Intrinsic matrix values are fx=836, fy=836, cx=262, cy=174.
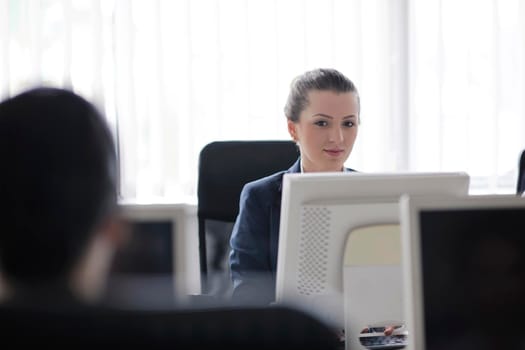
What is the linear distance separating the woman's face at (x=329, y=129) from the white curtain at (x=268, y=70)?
3.57 feet

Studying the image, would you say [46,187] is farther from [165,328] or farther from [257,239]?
[257,239]

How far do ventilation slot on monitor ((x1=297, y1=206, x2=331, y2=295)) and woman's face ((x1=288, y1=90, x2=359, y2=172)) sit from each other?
843 millimetres

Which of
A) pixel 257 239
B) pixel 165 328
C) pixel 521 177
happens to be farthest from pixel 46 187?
pixel 521 177

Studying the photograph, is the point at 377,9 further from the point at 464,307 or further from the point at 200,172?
the point at 464,307

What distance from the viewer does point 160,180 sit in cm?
347

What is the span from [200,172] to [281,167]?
0.25m

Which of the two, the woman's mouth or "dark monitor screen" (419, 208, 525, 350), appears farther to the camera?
the woman's mouth

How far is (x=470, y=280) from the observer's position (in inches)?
51.4

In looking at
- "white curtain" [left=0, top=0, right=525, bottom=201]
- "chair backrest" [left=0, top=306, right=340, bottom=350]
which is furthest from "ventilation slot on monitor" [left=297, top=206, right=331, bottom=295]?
"white curtain" [left=0, top=0, right=525, bottom=201]

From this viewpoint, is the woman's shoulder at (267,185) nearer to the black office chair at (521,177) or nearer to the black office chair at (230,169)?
the black office chair at (230,169)

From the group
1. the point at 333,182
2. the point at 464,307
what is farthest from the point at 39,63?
the point at 464,307

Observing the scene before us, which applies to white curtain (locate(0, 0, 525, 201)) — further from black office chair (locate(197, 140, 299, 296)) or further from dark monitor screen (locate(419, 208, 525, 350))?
dark monitor screen (locate(419, 208, 525, 350))

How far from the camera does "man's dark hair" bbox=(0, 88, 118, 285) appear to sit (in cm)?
71

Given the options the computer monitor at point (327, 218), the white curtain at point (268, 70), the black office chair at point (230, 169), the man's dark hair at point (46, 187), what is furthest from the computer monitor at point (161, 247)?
the white curtain at point (268, 70)
